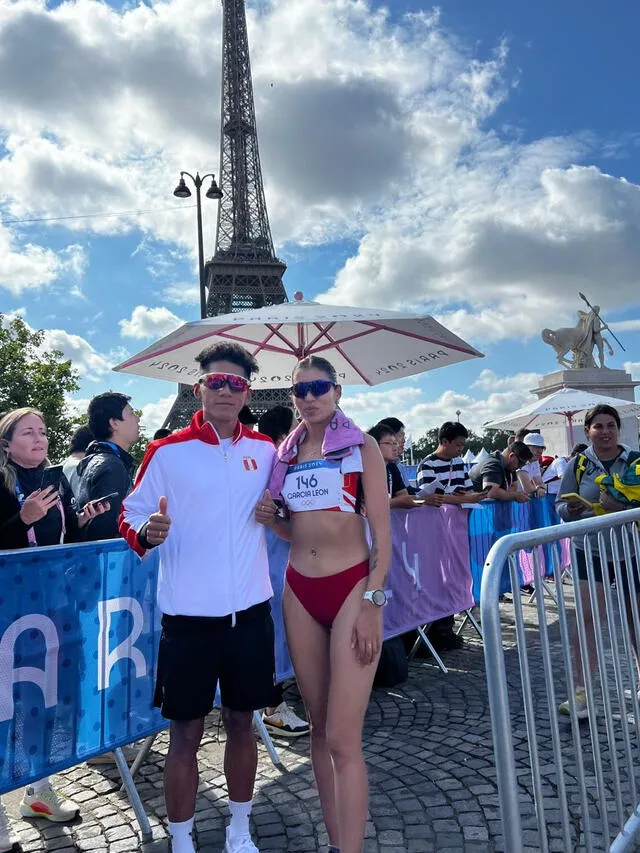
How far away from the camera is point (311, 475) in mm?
2807

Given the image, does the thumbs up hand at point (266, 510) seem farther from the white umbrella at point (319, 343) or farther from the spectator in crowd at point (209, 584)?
the white umbrella at point (319, 343)

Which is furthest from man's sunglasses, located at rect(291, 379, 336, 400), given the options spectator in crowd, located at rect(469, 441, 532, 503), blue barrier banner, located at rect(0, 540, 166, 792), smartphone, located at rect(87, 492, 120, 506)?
spectator in crowd, located at rect(469, 441, 532, 503)

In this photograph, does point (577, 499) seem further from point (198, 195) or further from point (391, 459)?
point (198, 195)

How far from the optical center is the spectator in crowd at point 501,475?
7.38m

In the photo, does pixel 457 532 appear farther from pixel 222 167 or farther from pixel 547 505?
pixel 222 167

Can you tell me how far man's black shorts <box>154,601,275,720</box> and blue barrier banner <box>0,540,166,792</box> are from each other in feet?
1.95

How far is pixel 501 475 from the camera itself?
24.9 ft

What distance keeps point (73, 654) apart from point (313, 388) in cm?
167

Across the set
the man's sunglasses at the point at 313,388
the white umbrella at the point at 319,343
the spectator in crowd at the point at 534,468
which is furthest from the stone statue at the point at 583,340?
the man's sunglasses at the point at 313,388

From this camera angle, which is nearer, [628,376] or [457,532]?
[457,532]

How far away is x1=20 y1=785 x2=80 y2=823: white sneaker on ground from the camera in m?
3.30

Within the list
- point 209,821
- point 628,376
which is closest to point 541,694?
point 209,821

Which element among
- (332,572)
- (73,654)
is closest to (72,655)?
(73,654)

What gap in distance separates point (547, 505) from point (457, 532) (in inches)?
116
